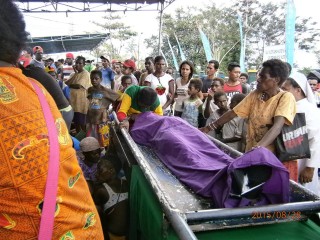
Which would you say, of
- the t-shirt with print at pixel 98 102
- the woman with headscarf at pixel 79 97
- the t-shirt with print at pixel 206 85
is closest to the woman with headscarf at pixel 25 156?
the t-shirt with print at pixel 98 102

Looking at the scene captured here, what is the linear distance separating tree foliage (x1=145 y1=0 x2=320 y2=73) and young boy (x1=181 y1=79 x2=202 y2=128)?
20.7 meters

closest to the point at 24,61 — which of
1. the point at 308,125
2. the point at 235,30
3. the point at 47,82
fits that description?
the point at 47,82

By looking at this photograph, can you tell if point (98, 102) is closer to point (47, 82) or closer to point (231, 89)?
point (231, 89)

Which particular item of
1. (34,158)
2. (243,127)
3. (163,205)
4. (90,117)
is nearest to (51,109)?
(34,158)

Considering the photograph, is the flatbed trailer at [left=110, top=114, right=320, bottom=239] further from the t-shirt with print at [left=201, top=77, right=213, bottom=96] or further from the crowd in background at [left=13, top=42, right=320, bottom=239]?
the t-shirt with print at [left=201, top=77, right=213, bottom=96]

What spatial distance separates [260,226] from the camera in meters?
1.59

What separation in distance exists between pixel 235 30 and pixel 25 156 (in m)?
25.5

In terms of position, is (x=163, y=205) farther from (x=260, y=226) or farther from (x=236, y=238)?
(x=260, y=226)

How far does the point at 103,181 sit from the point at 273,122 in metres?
1.48

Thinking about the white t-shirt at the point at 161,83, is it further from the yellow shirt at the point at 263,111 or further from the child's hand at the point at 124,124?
the yellow shirt at the point at 263,111

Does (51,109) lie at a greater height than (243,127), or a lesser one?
greater

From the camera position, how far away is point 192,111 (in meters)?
4.34

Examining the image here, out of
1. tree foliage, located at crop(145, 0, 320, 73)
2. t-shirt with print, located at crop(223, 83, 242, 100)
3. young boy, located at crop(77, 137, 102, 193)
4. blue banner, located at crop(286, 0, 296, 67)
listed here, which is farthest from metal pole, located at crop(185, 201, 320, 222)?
tree foliage, located at crop(145, 0, 320, 73)
